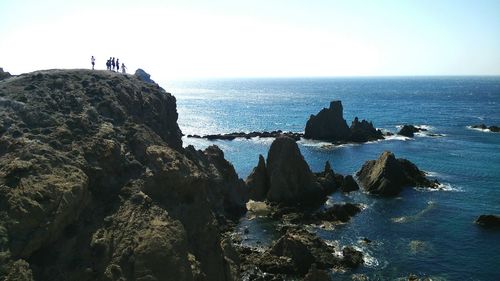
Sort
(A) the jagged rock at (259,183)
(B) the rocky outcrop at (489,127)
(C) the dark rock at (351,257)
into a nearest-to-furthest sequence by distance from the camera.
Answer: (C) the dark rock at (351,257), (A) the jagged rock at (259,183), (B) the rocky outcrop at (489,127)

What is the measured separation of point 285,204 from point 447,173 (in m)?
34.8

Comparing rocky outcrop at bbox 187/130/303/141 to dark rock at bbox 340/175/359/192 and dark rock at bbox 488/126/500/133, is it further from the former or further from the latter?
dark rock at bbox 488/126/500/133

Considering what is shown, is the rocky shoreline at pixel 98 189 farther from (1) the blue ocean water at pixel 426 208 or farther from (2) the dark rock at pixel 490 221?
(2) the dark rock at pixel 490 221

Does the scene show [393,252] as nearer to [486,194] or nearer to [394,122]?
[486,194]

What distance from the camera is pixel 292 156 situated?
68438 millimetres

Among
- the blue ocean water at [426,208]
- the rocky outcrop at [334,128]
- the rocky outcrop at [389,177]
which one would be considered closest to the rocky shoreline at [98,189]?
the blue ocean water at [426,208]

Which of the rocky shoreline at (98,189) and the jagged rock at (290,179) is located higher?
the rocky shoreline at (98,189)

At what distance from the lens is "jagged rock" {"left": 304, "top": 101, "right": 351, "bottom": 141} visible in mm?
122688

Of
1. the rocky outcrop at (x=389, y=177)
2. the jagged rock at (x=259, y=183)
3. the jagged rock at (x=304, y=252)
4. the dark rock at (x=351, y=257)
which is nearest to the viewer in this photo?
the jagged rock at (x=304, y=252)

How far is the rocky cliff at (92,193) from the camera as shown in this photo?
745 inches

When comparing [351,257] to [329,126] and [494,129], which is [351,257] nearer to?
[329,126]

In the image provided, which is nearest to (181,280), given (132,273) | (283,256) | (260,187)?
(132,273)

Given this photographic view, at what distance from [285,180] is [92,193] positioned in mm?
45596

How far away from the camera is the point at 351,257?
44.3 metres
